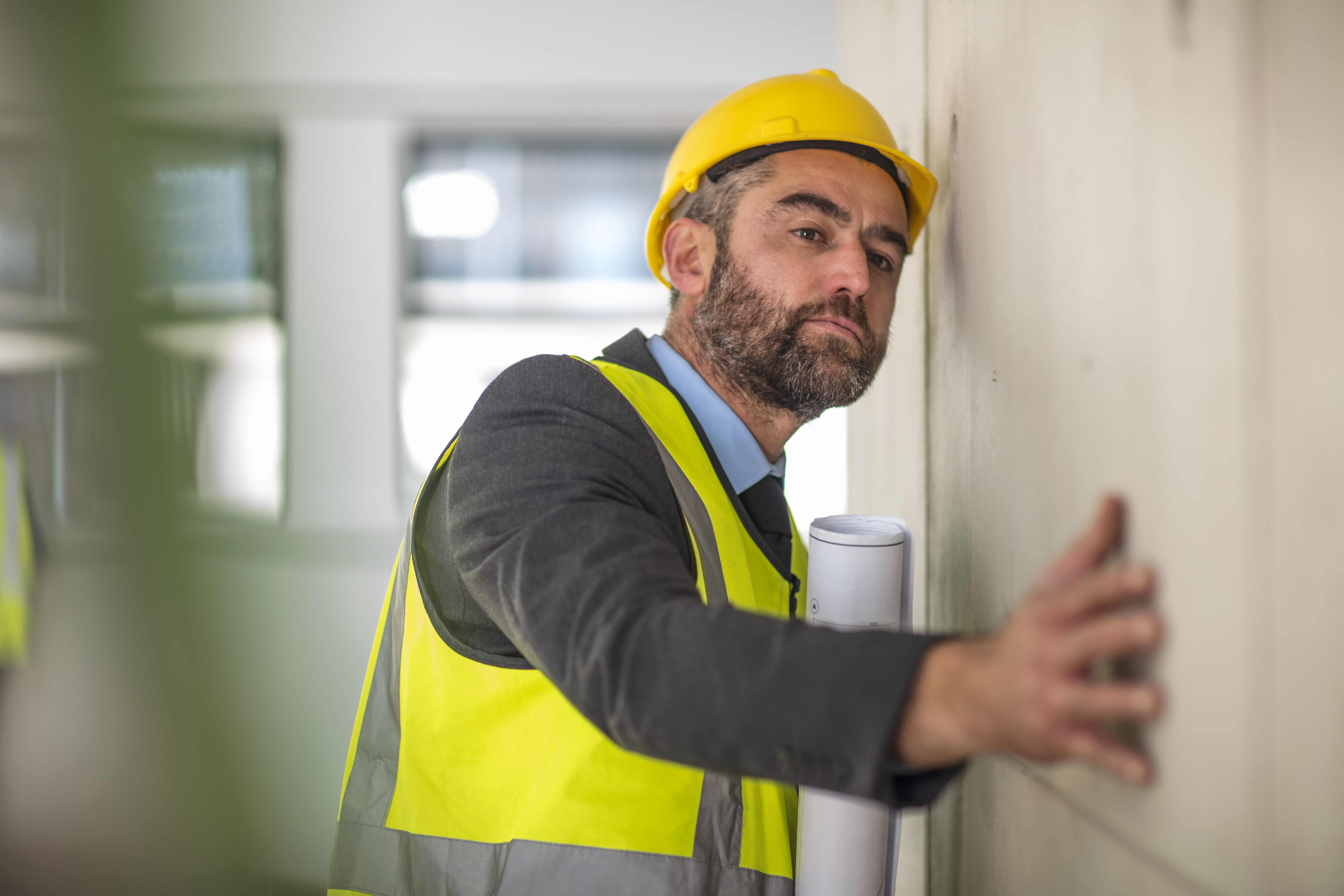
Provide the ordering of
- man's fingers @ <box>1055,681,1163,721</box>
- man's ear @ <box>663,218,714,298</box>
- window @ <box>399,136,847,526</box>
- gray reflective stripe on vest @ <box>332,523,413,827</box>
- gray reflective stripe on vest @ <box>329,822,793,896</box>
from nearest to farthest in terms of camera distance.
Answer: man's fingers @ <box>1055,681,1163,721</box>, gray reflective stripe on vest @ <box>329,822,793,896</box>, gray reflective stripe on vest @ <box>332,523,413,827</box>, man's ear @ <box>663,218,714,298</box>, window @ <box>399,136,847,526</box>

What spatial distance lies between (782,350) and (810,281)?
5.2 inches

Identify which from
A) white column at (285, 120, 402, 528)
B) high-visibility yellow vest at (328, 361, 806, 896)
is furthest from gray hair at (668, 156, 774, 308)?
white column at (285, 120, 402, 528)

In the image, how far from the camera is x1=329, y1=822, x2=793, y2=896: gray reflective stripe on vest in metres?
1.07

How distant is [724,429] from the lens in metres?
1.49

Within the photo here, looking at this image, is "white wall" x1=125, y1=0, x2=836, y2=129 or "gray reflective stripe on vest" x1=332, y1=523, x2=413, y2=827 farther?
"white wall" x1=125, y1=0, x2=836, y2=129

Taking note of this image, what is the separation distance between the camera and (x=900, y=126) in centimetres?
175

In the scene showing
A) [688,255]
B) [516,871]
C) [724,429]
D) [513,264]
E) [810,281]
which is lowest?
[516,871]

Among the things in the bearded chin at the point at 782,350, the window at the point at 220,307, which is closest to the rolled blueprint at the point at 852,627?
the bearded chin at the point at 782,350

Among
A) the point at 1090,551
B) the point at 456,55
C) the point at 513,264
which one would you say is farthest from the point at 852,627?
the point at 456,55

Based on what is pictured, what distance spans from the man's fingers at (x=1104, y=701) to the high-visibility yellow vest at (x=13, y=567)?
11.7 ft

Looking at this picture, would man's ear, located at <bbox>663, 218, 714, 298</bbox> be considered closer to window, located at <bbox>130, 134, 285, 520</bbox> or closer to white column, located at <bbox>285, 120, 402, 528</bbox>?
white column, located at <bbox>285, 120, 402, 528</bbox>

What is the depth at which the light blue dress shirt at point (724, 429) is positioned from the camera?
1473 millimetres

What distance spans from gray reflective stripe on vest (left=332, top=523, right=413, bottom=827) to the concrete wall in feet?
3.11

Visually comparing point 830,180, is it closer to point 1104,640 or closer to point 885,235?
point 885,235
